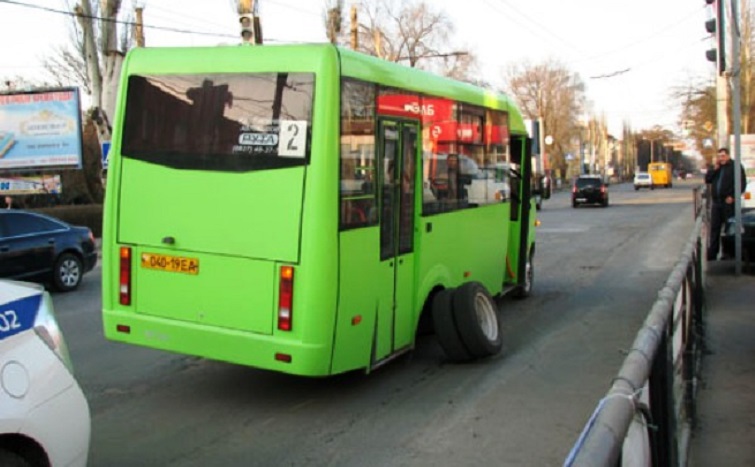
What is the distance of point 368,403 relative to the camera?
632 cm

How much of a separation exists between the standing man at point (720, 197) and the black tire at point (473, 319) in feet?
26.6

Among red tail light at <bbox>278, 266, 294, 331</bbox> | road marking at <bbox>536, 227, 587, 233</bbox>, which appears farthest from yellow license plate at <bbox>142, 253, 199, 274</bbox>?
road marking at <bbox>536, 227, 587, 233</bbox>

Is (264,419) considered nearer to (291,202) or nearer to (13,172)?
(291,202)

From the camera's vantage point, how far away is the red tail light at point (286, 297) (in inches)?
222

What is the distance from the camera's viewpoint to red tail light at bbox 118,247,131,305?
6.30 m

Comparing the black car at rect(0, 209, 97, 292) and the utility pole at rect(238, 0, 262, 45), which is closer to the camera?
the black car at rect(0, 209, 97, 292)

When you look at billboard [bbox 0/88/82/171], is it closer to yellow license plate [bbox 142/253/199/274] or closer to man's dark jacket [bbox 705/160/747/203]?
man's dark jacket [bbox 705/160/747/203]

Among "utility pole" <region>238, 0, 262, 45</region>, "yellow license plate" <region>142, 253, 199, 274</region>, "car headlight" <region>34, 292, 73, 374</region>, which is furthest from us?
"utility pole" <region>238, 0, 262, 45</region>

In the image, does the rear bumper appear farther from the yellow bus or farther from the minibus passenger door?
the yellow bus

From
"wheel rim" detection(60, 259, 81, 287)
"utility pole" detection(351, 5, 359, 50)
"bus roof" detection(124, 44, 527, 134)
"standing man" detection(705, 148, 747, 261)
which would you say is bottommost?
"wheel rim" detection(60, 259, 81, 287)

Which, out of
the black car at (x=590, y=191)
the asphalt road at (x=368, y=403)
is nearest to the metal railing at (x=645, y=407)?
the asphalt road at (x=368, y=403)

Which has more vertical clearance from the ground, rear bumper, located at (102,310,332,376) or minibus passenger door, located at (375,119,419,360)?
Result: minibus passenger door, located at (375,119,419,360)

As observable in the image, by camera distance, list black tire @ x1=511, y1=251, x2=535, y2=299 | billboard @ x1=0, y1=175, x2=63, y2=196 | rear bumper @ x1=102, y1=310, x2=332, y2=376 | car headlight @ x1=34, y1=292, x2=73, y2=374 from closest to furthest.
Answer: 1. car headlight @ x1=34, y1=292, x2=73, y2=374
2. rear bumper @ x1=102, y1=310, x2=332, y2=376
3. black tire @ x1=511, y1=251, x2=535, y2=299
4. billboard @ x1=0, y1=175, x2=63, y2=196

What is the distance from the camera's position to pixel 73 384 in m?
3.76
